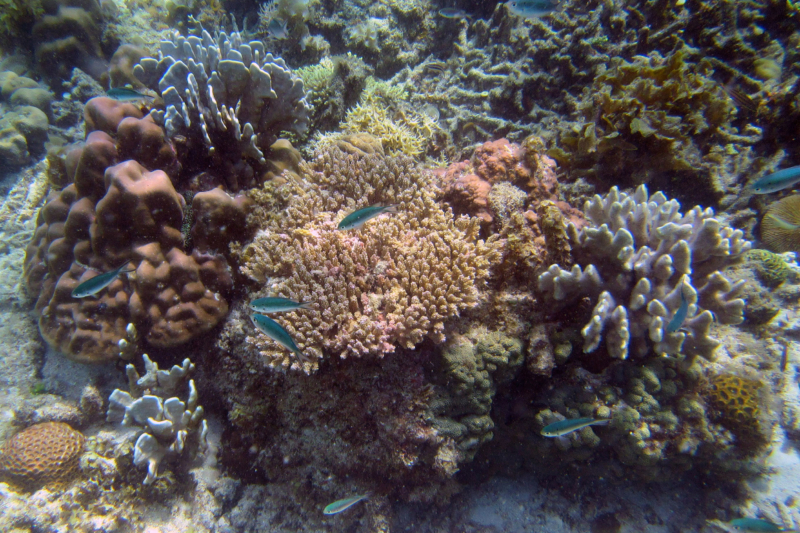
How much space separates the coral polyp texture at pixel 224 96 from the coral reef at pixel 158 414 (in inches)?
95.2

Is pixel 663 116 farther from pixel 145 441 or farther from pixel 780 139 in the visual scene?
pixel 145 441

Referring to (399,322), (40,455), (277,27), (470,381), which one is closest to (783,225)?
(470,381)

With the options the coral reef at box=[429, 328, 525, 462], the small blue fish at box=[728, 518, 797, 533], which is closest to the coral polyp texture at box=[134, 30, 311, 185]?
the coral reef at box=[429, 328, 525, 462]

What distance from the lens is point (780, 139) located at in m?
4.76

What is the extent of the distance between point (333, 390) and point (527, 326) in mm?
2035

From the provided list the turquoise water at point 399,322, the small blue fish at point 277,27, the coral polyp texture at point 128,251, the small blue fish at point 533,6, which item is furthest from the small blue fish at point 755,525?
the small blue fish at point 277,27

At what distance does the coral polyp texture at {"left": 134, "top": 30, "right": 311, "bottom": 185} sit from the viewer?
3.51m

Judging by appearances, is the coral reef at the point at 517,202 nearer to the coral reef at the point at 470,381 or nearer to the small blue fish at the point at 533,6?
the coral reef at the point at 470,381

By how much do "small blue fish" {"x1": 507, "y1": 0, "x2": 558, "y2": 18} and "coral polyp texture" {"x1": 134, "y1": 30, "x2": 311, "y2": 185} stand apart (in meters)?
3.26

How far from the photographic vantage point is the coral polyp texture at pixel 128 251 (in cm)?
336

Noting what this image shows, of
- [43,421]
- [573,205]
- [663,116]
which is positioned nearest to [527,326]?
[573,205]

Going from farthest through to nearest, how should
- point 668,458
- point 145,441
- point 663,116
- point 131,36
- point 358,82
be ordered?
point 131,36, point 358,82, point 663,116, point 668,458, point 145,441

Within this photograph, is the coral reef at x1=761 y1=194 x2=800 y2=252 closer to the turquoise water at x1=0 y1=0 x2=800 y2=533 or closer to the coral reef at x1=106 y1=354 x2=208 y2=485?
the turquoise water at x1=0 y1=0 x2=800 y2=533

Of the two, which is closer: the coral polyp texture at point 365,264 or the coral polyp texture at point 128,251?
the coral polyp texture at point 365,264
